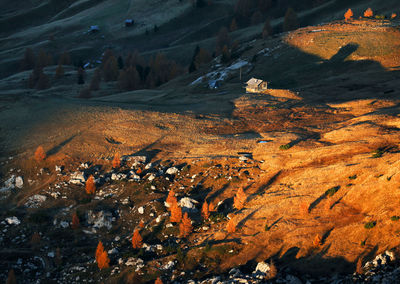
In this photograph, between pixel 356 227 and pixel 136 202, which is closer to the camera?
pixel 356 227

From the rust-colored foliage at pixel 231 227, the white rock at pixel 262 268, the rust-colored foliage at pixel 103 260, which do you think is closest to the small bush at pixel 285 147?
the rust-colored foliage at pixel 231 227

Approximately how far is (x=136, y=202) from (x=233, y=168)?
39.3 feet

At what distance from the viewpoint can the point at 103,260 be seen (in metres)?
34.9

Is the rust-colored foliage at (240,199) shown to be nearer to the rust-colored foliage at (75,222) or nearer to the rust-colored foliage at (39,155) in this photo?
the rust-colored foliage at (75,222)

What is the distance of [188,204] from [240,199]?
5680 millimetres

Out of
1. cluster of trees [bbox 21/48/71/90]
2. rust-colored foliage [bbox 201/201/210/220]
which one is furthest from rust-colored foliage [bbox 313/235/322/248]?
cluster of trees [bbox 21/48/71/90]

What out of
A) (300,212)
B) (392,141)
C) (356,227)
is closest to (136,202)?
(300,212)

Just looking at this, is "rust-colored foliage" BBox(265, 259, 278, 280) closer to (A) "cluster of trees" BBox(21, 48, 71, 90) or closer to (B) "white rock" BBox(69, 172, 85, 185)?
(B) "white rock" BBox(69, 172, 85, 185)

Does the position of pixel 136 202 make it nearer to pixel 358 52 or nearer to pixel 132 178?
pixel 132 178

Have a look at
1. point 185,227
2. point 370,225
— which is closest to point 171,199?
point 185,227

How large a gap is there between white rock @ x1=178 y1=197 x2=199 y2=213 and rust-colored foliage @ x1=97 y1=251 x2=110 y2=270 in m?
9.66

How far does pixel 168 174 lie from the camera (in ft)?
161

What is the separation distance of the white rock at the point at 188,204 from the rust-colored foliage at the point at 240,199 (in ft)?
14.7

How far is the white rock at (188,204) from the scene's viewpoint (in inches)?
1635
